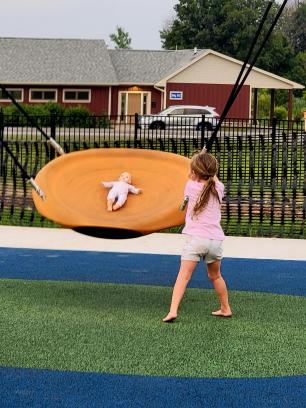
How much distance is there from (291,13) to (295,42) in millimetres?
2775

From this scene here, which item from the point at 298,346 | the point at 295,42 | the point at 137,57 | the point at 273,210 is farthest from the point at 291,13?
the point at 298,346

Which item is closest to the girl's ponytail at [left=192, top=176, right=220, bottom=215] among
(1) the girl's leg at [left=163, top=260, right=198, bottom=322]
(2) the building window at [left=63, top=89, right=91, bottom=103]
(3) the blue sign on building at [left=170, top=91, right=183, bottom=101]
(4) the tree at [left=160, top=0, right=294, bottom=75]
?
(1) the girl's leg at [left=163, top=260, right=198, bottom=322]

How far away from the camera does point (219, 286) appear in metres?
6.89

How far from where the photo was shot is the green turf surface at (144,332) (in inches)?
215

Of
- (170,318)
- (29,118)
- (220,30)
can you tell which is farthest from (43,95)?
(170,318)

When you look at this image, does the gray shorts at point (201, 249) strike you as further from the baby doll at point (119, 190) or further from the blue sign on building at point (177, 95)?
the blue sign on building at point (177, 95)

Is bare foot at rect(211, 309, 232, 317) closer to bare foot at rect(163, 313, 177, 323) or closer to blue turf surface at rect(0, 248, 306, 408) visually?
bare foot at rect(163, 313, 177, 323)

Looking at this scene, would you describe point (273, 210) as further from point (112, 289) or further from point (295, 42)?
point (295, 42)

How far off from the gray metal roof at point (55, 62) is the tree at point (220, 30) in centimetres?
1898

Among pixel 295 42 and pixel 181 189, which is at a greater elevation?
pixel 295 42

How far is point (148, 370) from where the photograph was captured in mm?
5332

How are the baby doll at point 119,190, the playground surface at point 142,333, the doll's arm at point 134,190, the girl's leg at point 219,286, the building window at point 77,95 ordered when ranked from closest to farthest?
the playground surface at point 142,333, the girl's leg at point 219,286, the baby doll at point 119,190, the doll's arm at point 134,190, the building window at point 77,95

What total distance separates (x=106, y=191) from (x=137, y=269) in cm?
131

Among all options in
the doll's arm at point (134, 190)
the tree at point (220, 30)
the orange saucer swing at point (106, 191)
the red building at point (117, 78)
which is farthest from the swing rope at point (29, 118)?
the tree at point (220, 30)
